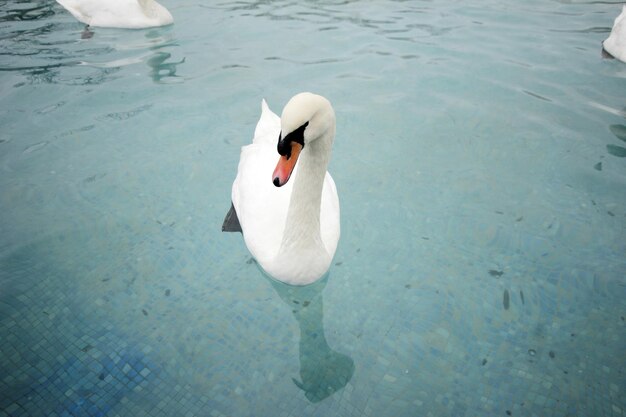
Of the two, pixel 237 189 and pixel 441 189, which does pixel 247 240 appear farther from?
pixel 441 189

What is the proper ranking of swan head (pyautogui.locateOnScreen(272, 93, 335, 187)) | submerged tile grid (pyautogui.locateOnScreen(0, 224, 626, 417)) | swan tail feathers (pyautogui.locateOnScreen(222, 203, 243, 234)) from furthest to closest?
swan tail feathers (pyautogui.locateOnScreen(222, 203, 243, 234)) → submerged tile grid (pyautogui.locateOnScreen(0, 224, 626, 417)) → swan head (pyautogui.locateOnScreen(272, 93, 335, 187))

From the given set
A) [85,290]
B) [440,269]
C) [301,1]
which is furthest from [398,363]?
[301,1]

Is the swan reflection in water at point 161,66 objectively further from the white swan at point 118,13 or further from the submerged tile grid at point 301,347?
the submerged tile grid at point 301,347

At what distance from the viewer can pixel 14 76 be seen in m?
6.09

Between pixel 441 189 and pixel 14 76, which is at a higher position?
pixel 14 76

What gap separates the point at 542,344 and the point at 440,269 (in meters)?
0.91

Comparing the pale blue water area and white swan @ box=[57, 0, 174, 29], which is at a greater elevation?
white swan @ box=[57, 0, 174, 29]

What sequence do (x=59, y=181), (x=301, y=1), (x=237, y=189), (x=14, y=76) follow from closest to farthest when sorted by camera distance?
(x=237, y=189) < (x=59, y=181) < (x=14, y=76) < (x=301, y=1)

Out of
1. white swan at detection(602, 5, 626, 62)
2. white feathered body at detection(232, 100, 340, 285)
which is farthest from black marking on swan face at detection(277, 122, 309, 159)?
white swan at detection(602, 5, 626, 62)

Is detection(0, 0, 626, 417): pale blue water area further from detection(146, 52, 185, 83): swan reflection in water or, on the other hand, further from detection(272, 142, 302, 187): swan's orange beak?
detection(272, 142, 302, 187): swan's orange beak

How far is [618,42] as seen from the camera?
6.73 m

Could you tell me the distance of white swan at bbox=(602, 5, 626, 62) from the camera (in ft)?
21.7

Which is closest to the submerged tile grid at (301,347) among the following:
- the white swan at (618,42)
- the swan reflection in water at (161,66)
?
the swan reflection in water at (161,66)

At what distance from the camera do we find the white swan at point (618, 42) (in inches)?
260
